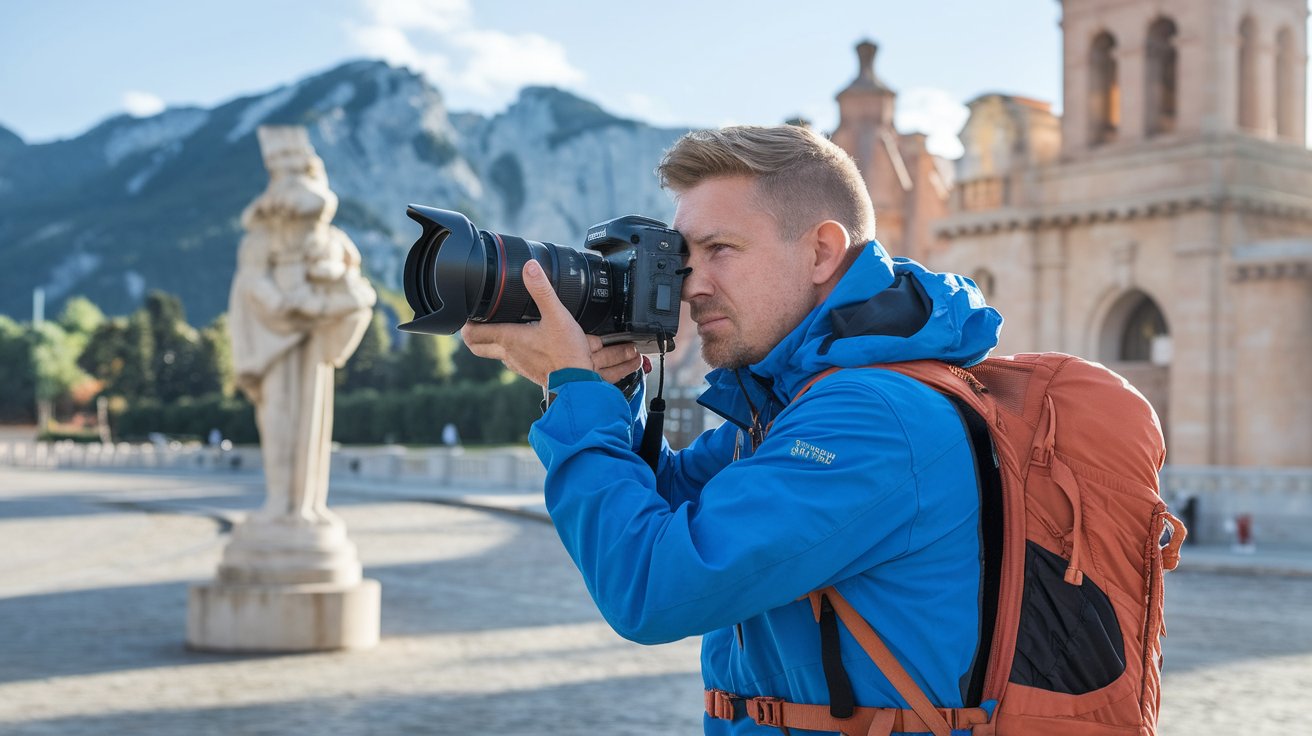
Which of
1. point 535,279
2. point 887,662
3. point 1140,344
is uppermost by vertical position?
point 1140,344

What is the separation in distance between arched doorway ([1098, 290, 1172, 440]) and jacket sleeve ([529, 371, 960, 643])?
29.6 m

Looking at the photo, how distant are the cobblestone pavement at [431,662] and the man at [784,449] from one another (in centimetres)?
509

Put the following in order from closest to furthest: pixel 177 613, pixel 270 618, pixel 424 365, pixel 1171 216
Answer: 1. pixel 270 618
2. pixel 177 613
3. pixel 1171 216
4. pixel 424 365

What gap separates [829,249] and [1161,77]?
105 feet

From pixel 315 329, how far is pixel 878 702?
7979mm

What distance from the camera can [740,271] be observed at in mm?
2191

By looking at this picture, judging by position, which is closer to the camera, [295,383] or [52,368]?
[295,383]

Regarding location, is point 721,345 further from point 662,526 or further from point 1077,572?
point 1077,572

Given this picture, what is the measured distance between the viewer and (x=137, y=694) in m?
7.73

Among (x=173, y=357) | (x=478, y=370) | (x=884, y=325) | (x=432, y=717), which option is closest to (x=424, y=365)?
(x=478, y=370)

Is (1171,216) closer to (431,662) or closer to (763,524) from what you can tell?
(431,662)

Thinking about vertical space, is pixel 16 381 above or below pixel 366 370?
below

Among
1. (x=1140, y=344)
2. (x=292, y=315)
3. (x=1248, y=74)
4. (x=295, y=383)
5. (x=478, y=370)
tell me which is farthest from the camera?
(x=478, y=370)

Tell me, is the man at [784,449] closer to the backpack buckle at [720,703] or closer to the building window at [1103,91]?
the backpack buckle at [720,703]
